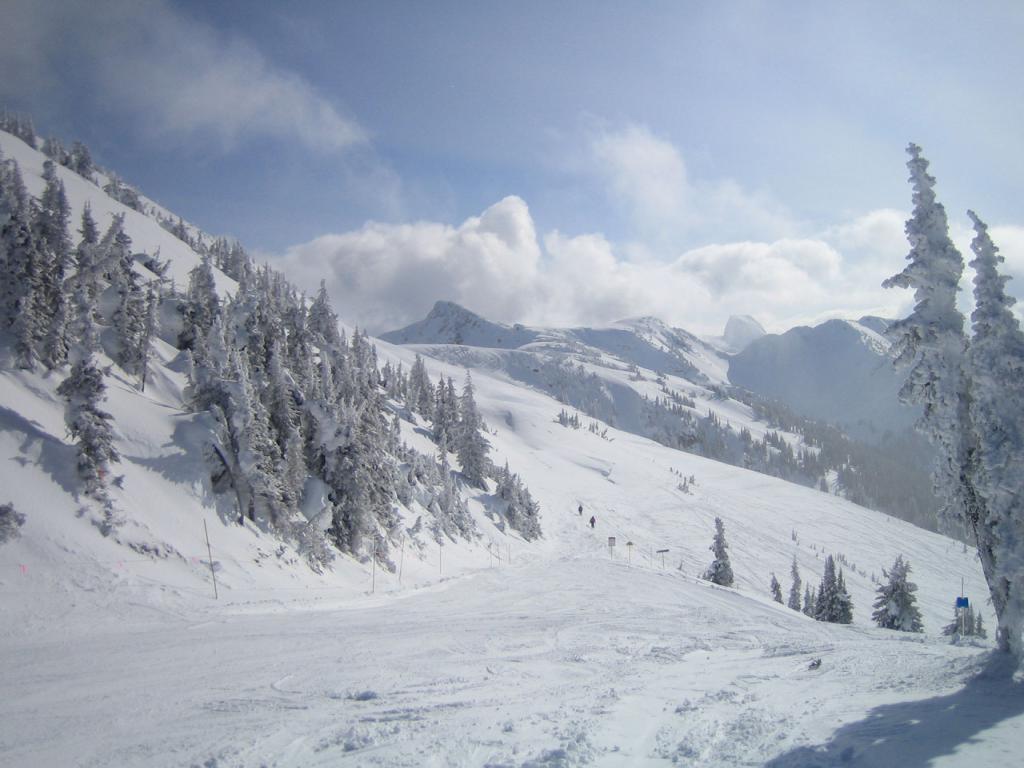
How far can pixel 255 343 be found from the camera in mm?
41031

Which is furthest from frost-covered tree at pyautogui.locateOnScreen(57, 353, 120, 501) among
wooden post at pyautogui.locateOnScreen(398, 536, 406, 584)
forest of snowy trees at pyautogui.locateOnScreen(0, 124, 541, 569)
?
wooden post at pyautogui.locateOnScreen(398, 536, 406, 584)

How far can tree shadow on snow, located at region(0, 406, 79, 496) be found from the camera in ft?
74.5

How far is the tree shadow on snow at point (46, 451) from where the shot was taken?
2272cm

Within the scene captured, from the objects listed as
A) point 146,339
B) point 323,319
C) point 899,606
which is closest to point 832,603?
point 899,606

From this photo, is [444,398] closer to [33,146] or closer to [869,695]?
[869,695]

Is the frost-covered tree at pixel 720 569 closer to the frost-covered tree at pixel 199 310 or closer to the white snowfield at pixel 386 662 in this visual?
the white snowfield at pixel 386 662

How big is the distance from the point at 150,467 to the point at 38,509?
22.1ft

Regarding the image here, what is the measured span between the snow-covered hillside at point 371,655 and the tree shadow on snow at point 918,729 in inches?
1.9

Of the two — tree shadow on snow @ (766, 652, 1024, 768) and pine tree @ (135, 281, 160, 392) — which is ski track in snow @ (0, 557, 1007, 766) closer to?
tree shadow on snow @ (766, 652, 1024, 768)

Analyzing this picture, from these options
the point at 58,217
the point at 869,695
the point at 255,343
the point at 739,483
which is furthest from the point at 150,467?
the point at 739,483

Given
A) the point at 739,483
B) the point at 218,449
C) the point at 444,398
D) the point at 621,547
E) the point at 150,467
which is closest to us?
the point at 150,467

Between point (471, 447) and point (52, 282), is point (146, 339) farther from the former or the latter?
point (471, 447)

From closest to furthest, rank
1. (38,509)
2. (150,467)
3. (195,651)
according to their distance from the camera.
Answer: (195,651) < (38,509) < (150,467)

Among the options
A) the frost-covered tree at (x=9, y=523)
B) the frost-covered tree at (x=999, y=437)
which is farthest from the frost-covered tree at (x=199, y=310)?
the frost-covered tree at (x=999, y=437)
